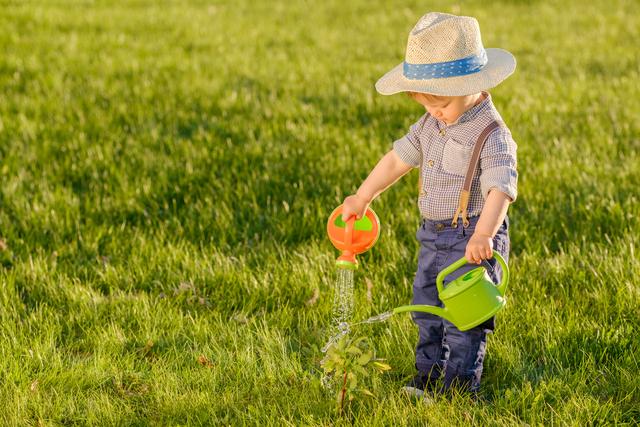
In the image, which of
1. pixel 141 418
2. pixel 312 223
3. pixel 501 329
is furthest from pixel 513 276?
pixel 141 418

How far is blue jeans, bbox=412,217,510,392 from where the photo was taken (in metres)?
3.55

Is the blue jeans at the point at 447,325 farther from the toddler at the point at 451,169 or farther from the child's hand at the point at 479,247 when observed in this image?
the child's hand at the point at 479,247

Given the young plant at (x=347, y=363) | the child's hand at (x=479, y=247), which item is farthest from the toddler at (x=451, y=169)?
the young plant at (x=347, y=363)

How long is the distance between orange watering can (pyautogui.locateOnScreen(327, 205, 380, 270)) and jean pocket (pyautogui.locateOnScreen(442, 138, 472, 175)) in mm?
372

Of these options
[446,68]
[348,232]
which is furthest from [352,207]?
[446,68]

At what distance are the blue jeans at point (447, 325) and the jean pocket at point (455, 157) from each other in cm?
22

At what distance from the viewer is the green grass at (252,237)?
3.60 meters

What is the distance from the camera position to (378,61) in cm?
958

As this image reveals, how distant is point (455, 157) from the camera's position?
137 inches

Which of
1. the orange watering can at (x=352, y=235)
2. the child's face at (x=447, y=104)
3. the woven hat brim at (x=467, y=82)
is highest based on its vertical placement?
the woven hat brim at (x=467, y=82)

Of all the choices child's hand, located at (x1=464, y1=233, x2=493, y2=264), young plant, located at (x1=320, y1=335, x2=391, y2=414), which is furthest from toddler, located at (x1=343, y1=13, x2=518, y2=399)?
young plant, located at (x1=320, y1=335, x2=391, y2=414)

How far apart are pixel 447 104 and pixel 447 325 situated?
3.10 ft

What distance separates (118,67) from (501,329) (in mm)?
5754

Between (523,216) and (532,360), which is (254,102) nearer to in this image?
(523,216)
